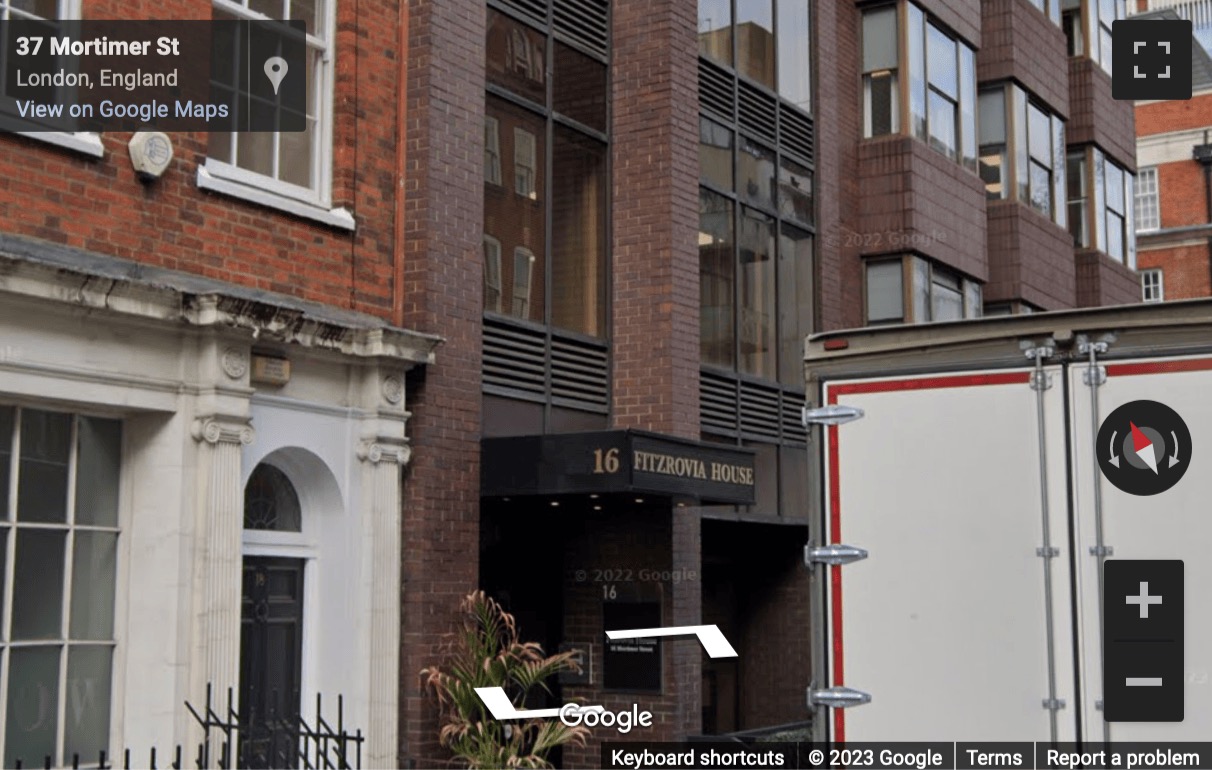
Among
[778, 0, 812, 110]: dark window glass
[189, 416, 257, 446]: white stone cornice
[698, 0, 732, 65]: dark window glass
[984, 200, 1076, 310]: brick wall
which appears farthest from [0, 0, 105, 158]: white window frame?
[984, 200, 1076, 310]: brick wall

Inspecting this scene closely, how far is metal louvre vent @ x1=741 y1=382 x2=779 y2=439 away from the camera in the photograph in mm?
18422

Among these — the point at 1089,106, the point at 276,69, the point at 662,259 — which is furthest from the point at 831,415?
the point at 1089,106

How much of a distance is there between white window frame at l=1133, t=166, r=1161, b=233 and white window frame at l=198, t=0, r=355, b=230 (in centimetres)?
3754

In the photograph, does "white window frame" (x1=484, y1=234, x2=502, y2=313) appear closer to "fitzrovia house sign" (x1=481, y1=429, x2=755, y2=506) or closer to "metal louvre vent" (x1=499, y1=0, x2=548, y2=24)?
"fitzrovia house sign" (x1=481, y1=429, x2=755, y2=506)

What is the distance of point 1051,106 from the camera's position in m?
26.1

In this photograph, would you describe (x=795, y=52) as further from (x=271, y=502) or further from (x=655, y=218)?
(x=271, y=502)

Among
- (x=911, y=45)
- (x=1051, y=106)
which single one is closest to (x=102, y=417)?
(x=911, y=45)

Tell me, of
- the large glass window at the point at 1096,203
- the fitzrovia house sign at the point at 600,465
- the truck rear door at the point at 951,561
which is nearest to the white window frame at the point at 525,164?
the fitzrovia house sign at the point at 600,465

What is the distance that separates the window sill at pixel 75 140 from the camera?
10516 mm

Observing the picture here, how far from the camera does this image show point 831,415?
332 inches

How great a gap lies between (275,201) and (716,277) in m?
6.75

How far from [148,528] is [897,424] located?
18.7 feet

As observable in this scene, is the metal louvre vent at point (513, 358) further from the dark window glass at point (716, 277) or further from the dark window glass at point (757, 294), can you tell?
the dark window glass at point (757, 294)

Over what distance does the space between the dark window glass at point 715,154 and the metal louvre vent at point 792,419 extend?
280cm
